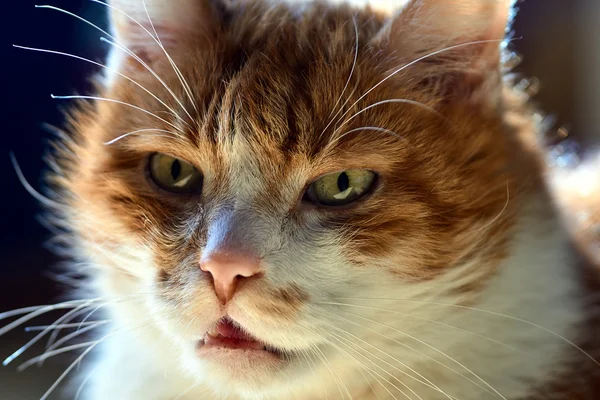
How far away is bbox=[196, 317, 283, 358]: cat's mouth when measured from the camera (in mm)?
1077

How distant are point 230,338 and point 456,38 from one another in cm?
67

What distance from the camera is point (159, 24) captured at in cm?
134

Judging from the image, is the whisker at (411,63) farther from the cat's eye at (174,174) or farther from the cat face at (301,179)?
the cat's eye at (174,174)

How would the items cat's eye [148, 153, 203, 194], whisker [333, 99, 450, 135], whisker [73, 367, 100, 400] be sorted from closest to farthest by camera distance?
whisker [333, 99, 450, 135]
cat's eye [148, 153, 203, 194]
whisker [73, 367, 100, 400]

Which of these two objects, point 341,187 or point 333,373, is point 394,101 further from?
point 333,373

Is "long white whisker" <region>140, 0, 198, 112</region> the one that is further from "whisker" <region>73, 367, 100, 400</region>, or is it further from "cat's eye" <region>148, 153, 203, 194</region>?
"whisker" <region>73, 367, 100, 400</region>

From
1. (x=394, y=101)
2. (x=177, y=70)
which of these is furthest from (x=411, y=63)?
(x=177, y=70)

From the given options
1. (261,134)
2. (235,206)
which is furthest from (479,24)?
(235,206)

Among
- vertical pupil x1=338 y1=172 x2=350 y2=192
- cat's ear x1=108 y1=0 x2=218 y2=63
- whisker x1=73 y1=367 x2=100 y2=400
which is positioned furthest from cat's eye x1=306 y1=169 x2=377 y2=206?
Result: whisker x1=73 y1=367 x2=100 y2=400

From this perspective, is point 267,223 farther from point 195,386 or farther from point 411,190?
point 195,386

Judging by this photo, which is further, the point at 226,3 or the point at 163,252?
the point at 226,3

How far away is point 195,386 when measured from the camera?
1.31 metres

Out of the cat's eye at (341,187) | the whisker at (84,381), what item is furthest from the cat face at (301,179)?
the whisker at (84,381)

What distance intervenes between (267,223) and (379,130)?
0.83ft
